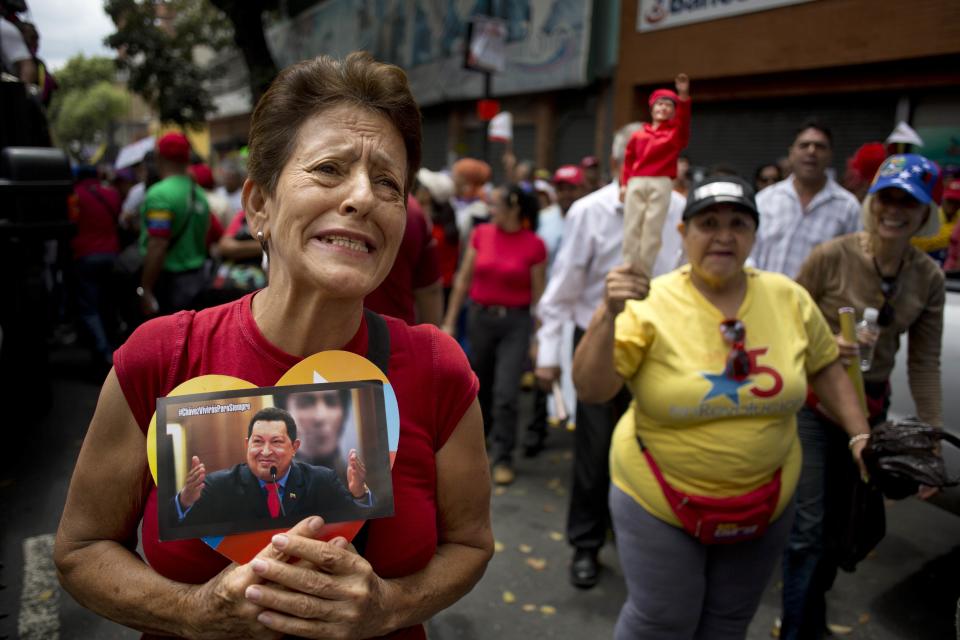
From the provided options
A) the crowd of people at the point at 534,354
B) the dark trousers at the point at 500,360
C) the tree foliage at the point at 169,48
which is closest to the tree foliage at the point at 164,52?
the tree foliage at the point at 169,48

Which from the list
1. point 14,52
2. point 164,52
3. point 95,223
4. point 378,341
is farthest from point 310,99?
point 164,52

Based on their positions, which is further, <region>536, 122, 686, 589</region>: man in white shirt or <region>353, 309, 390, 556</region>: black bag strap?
<region>536, 122, 686, 589</region>: man in white shirt

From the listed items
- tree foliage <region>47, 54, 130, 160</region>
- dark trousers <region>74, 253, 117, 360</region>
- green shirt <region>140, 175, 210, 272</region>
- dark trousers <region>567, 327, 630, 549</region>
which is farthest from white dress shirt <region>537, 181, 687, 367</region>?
tree foliage <region>47, 54, 130, 160</region>

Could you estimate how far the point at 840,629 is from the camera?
3709 millimetres

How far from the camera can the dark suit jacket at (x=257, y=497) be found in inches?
49.8

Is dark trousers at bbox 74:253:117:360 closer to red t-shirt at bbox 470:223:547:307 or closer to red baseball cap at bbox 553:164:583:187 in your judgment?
red t-shirt at bbox 470:223:547:307

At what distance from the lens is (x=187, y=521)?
1.26 meters

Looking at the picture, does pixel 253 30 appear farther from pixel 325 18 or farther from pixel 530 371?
pixel 530 371

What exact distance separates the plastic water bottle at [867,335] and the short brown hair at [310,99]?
8.43ft

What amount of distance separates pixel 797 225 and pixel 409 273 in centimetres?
276

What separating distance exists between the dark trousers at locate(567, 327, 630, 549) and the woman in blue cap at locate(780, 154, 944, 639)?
109cm

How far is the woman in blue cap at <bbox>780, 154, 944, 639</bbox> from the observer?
10.5 feet

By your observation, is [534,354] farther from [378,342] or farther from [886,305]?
[378,342]

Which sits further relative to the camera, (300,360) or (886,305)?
(886,305)
